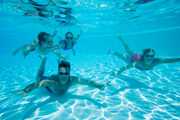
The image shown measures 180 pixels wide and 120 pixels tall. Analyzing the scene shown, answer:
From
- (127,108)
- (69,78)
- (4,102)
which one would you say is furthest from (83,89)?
(4,102)

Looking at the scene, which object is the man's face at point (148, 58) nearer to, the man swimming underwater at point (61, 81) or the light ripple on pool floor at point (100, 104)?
the light ripple on pool floor at point (100, 104)

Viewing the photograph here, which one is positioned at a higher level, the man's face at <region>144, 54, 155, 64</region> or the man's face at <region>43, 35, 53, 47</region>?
the man's face at <region>43, 35, 53, 47</region>

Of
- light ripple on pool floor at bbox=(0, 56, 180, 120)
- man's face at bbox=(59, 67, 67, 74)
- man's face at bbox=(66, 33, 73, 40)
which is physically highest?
man's face at bbox=(66, 33, 73, 40)

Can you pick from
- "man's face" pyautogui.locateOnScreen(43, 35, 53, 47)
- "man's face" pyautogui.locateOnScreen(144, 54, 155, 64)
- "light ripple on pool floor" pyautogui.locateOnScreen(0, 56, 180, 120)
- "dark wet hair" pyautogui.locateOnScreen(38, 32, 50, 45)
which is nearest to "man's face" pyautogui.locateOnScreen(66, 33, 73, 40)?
"man's face" pyautogui.locateOnScreen(43, 35, 53, 47)

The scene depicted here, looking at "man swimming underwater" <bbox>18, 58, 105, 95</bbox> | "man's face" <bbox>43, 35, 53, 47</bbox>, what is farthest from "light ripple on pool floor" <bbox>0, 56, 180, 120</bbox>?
"man's face" <bbox>43, 35, 53, 47</bbox>

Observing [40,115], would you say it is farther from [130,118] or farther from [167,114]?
[167,114]

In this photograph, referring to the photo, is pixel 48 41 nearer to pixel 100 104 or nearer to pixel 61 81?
pixel 61 81

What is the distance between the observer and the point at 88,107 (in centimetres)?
845

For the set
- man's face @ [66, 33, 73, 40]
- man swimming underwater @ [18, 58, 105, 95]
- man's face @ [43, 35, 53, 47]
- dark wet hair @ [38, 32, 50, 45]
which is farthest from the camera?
man's face @ [66, 33, 73, 40]

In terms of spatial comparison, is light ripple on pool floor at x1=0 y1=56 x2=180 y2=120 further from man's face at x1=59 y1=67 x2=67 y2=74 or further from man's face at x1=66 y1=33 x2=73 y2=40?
man's face at x1=66 y1=33 x2=73 y2=40

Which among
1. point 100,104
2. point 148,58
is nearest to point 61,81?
point 100,104

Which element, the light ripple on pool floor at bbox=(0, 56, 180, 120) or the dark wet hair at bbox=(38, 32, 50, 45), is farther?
the dark wet hair at bbox=(38, 32, 50, 45)

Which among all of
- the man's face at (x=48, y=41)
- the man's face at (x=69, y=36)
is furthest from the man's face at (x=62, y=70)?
the man's face at (x=69, y=36)

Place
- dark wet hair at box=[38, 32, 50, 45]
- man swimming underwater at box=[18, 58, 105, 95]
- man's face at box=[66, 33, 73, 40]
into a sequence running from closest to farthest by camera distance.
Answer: man swimming underwater at box=[18, 58, 105, 95]
dark wet hair at box=[38, 32, 50, 45]
man's face at box=[66, 33, 73, 40]
